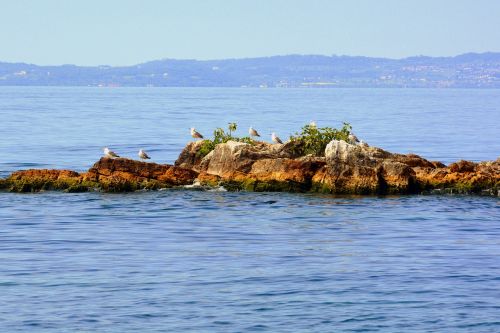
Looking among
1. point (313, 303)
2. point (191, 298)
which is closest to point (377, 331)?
point (313, 303)

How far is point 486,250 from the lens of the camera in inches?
1211

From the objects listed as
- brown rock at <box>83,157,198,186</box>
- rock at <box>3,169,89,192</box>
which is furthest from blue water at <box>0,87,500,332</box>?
brown rock at <box>83,157,198,186</box>

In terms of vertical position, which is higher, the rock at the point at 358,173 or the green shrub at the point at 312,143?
the green shrub at the point at 312,143

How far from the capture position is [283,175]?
4191 centimetres

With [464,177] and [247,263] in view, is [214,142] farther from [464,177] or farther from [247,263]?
[247,263]

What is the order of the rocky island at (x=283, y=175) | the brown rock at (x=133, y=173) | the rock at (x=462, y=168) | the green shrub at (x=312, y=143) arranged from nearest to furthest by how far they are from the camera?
the rocky island at (x=283, y=175) → the brown rock at (x=133, y=173) → the rock at (x=462, y=168) → the green shrub at (x=312, y=143)

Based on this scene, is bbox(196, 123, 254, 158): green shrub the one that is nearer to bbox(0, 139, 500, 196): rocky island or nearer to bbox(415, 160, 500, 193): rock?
bbox(0, 139, 500, 196): rocky island

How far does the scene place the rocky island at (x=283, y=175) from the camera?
40969 mm

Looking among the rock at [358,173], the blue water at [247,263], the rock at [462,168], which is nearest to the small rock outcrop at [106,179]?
the blue water at [247,263]

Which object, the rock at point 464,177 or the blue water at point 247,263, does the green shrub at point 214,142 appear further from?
the rock at point 464,177

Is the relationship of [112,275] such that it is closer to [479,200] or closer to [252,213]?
[252,213]

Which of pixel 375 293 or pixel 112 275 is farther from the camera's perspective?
pixel 112 275

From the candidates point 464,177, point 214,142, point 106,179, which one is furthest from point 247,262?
point 214,142

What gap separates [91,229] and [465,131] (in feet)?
214
